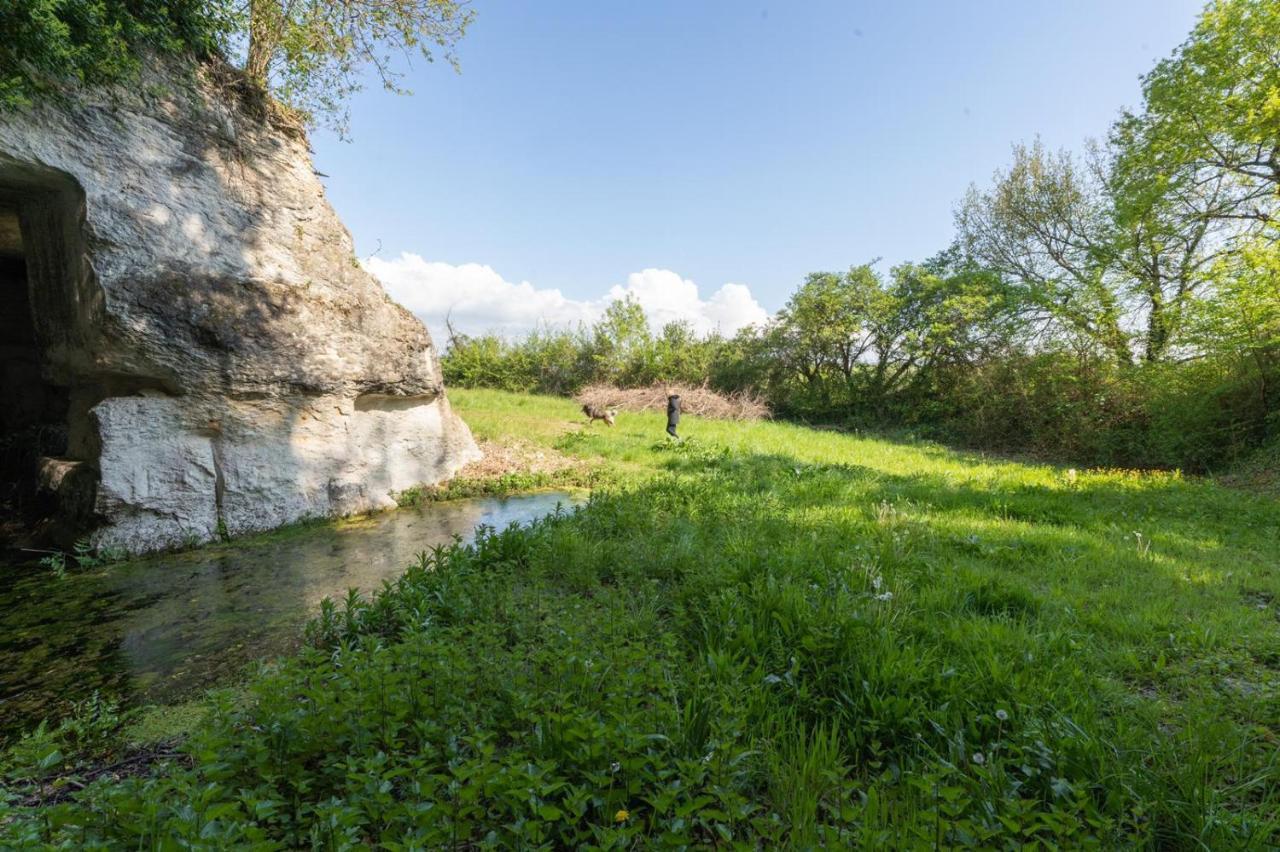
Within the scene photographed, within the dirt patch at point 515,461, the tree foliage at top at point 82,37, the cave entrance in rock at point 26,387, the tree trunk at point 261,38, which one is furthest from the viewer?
the dirt patch at point 515,461

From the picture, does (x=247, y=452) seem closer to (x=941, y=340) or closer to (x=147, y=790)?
(x=147, y=790)

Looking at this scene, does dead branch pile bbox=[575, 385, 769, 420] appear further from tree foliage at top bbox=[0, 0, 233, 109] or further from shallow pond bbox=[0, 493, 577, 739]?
tree foliage at top bbox=[0, 0, 233, 109]

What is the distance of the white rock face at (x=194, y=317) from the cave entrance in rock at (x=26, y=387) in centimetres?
8

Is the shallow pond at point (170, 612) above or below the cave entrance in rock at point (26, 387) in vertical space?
below

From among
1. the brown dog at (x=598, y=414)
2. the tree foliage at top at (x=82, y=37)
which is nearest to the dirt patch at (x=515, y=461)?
the brown dog at (x=598, y=414)

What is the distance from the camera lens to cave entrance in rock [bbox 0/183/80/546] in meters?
6.92

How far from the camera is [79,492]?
6.47m

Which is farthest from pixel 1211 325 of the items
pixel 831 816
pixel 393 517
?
pixel 393 517

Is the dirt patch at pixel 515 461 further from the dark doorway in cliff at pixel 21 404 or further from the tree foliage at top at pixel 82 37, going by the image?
the tree foliage at top at pixel 82 37

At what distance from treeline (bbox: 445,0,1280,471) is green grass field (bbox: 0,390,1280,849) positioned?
31.1ft

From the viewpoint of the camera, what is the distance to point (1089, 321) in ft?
53.9

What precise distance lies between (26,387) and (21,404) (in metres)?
0.32

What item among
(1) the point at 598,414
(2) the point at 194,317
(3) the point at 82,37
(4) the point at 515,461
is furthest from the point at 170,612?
(1) the point at 598,414

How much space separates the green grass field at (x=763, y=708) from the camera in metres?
1.89
